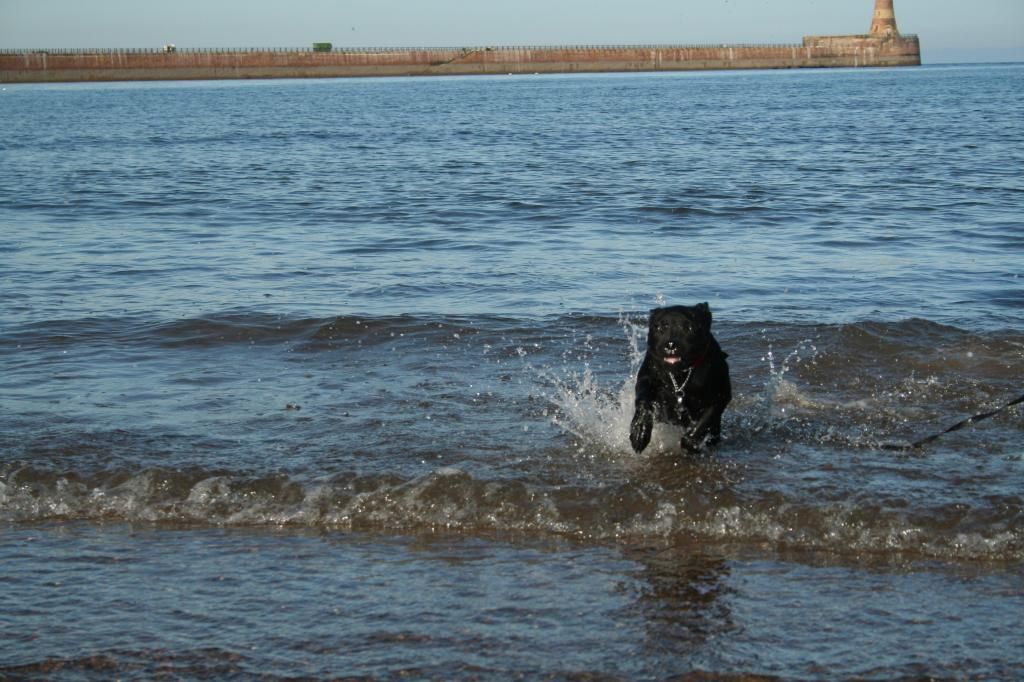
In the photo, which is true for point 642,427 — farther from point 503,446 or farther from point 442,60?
point 442,60

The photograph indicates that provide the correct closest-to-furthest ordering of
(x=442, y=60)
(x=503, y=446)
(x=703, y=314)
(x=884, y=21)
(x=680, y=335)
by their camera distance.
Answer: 1. (x=680, y=335)
2. (x=703, y=314)
3. (x=503, y=446)
4. (x=442, y=60)
5. (x=884, y=21)

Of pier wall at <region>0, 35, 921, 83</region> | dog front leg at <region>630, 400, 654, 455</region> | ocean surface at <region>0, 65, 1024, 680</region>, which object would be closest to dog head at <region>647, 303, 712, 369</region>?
dog front leg at <region>630, 400, 654, 455</region>

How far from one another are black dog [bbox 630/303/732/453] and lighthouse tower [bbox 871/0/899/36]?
120 metres

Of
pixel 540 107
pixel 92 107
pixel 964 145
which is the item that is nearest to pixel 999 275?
pixel 964 145

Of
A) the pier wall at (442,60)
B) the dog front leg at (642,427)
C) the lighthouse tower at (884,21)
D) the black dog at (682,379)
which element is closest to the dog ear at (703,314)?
the black dog at (682,379)

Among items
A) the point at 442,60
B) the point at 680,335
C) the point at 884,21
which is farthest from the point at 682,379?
the point at 884,21

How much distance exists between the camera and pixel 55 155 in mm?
28375

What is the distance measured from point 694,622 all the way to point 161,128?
3777 centimetres

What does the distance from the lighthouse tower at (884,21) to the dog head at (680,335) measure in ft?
395

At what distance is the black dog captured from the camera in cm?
609

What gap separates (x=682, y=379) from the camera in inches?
243

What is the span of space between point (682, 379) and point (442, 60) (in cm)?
10882

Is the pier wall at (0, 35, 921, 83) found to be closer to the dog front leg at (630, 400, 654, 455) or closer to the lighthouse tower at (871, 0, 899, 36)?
the lighthouse tower at (871, 0, 899, 36)

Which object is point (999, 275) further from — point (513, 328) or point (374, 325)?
point (374, 325)
